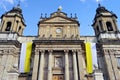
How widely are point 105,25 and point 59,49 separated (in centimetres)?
679

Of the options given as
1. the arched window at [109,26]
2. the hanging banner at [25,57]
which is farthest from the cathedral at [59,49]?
the hanging banner at [25,57]

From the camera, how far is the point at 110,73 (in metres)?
18.6

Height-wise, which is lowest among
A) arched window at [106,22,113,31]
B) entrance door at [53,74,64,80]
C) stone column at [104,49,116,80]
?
entrance door at [53,74,64,80]

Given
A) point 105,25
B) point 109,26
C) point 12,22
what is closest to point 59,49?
point 105,25

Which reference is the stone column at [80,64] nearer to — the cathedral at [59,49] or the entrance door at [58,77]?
the cathedral at [59,49]

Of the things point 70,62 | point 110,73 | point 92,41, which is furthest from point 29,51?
point 110,73

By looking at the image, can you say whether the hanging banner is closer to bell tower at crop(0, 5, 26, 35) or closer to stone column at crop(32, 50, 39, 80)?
stone column at crop(32, 50, 39, 80)

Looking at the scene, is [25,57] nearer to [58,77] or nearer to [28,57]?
[28,57]

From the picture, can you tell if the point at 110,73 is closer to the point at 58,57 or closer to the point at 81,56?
the point at 81,56

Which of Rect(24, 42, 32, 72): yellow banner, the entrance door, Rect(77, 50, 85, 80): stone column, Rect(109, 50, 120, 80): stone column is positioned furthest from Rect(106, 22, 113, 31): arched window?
Rect(24, 42, 32, 72): yellow banner

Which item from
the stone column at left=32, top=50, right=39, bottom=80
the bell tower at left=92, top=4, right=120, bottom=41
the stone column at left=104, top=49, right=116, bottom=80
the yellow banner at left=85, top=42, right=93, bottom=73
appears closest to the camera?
the stone column at left=32, top=50, right=39, bottom=80

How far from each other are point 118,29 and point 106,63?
17.7ft

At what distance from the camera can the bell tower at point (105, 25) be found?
22016mm

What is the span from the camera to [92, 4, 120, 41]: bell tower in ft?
72.2
